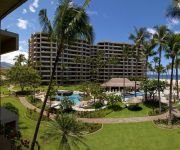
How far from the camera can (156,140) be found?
110 feet

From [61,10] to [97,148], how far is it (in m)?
18.0

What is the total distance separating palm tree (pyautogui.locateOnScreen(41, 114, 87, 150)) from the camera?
23.6 meters

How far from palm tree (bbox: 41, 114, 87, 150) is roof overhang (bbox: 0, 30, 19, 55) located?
11511 mm

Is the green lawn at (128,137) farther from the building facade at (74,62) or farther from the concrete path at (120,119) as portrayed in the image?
the building facade at (74,62)

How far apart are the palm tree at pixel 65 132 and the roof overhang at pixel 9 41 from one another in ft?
37.8

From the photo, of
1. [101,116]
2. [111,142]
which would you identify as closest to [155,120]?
[101,116]

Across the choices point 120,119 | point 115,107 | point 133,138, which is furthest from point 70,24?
point 115,107

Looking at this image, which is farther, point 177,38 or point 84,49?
point 84,49

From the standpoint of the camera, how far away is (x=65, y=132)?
24078 mm

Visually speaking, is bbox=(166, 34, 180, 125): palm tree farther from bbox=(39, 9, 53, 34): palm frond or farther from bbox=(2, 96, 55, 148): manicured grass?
bbox=(39, 9, 53, 34): palm frond

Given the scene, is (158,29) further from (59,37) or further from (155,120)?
(59,37)

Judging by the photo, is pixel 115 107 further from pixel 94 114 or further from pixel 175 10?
pixel 175 10

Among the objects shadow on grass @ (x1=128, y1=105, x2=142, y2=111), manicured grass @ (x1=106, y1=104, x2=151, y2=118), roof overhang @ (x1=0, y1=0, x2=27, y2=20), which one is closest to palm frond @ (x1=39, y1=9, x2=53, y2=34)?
roof overhang @ (x1=0, y1=0, x2=27, y2=20)

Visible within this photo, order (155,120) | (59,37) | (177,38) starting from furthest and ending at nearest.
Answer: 1. (155,120)
2. (177,38)
3. (59,37)
